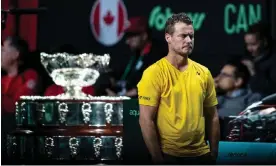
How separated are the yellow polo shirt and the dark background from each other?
12.5 inches

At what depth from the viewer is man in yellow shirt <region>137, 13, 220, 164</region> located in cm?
428

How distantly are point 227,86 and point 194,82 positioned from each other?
1.47 feet

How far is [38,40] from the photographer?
15.5 feet

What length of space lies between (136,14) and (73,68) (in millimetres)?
546

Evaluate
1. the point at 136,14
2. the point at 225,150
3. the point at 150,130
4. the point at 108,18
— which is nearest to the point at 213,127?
the point at 225,150

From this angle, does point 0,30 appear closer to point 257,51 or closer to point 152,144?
point 152,144

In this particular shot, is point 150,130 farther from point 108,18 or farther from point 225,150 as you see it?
point 108,18

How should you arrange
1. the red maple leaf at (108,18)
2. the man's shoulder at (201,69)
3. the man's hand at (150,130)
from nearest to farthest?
the man's hand at (150,130)
the man's shoulder at (201,69)
the red maple leaf at (108,18)

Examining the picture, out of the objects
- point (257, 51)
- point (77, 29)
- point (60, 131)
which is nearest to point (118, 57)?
point (77, 29)

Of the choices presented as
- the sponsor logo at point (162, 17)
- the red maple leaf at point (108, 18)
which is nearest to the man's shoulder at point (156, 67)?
the sponsor logo at point (162, 17)

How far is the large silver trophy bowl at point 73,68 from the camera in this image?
15.6 ft

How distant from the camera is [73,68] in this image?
475 centimetres

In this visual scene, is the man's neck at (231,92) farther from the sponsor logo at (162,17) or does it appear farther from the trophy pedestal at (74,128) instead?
the trophy pedestal at (74,128)

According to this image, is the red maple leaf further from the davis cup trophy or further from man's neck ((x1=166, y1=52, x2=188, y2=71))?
man's neck ((x1=166, y1=52, x2=188, y2=71))
